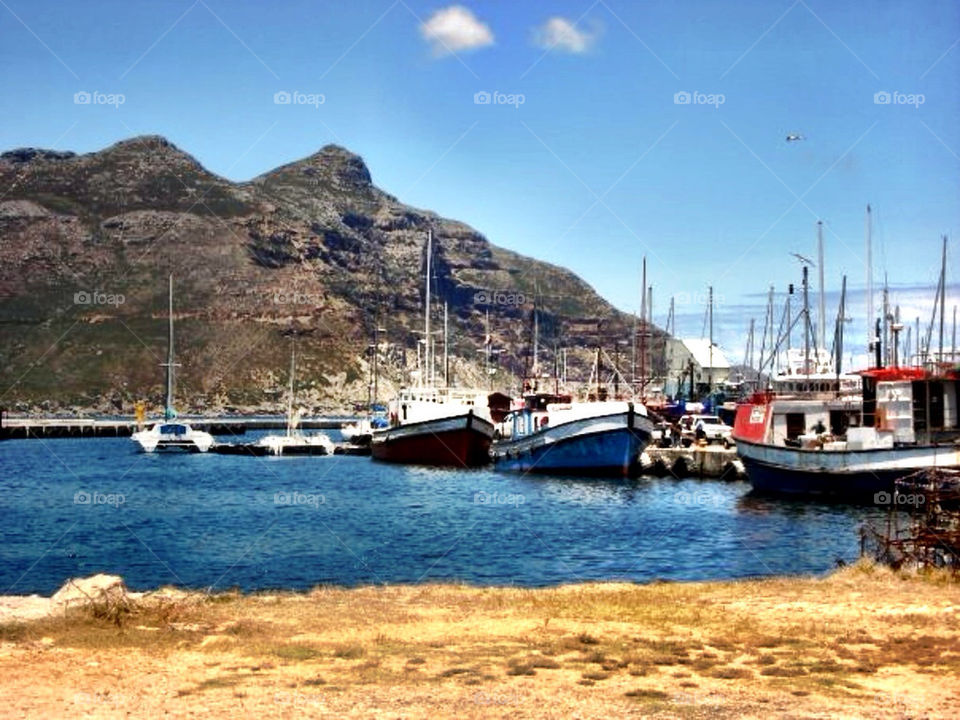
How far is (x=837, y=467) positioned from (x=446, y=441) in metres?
38.4

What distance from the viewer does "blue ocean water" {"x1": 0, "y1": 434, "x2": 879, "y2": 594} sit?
3494cm

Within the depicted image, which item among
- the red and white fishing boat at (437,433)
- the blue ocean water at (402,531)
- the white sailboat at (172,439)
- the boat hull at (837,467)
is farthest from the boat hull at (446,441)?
the white sailboat at (172,439)

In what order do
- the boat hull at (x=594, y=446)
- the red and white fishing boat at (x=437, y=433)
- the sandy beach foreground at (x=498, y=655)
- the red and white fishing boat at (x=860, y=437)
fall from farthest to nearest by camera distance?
the red and white fishing boat at (x=437, y=433) → the boat hull at (x=594, y=446) → the red and white fishing boat at (x=860, y=437) → the sandy beach foreground at (x=498, y=655)

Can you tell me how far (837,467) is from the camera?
5428 centimetres

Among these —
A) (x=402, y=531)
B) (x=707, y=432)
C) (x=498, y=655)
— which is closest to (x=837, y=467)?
(x=402, y=531)

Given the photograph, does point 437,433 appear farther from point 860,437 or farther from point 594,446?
point 860,437

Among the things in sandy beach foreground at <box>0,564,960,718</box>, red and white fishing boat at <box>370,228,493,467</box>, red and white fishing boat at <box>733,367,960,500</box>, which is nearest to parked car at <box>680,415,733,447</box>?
red and white fishing boat at <box>370,228,493,467</box>

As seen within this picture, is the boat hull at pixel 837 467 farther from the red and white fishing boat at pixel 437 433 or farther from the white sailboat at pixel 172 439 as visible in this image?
the white sailboat at pixel 172 439

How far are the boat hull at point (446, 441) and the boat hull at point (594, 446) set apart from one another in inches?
345

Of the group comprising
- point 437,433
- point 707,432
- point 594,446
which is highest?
point 707,432

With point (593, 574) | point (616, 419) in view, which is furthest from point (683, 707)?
point (616, 419)

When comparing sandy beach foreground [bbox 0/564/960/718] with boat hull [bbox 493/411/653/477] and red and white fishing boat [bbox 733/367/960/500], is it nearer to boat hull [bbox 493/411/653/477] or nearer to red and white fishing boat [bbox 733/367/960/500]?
red and white fishing boat [bbox 733/367/960/500]

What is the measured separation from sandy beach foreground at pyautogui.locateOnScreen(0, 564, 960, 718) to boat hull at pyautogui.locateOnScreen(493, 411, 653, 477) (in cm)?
4877

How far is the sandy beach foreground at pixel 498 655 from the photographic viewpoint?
48.5 feet
